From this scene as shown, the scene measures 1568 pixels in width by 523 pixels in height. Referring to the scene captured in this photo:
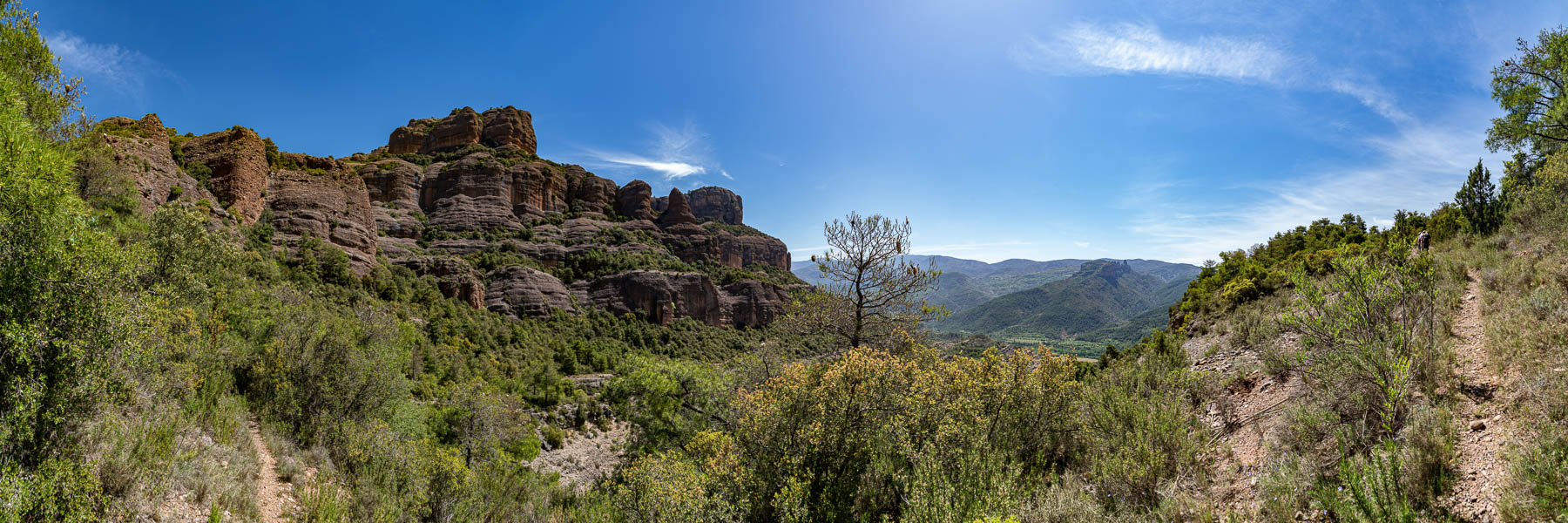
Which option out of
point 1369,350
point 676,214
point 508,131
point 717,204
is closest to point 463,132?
point 508,131

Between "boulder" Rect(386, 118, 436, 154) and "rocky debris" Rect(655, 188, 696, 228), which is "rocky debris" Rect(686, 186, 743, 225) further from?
"boulder" Rect(386, 118, 436, 154)

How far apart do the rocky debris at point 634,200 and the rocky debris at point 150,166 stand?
53.1 meters

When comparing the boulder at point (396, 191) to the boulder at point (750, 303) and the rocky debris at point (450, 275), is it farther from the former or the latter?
the boulder at point (750, 303)

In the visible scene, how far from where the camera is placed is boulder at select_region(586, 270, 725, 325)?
156 ft

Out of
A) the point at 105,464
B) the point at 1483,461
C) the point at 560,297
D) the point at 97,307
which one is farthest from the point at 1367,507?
the point at 560,297

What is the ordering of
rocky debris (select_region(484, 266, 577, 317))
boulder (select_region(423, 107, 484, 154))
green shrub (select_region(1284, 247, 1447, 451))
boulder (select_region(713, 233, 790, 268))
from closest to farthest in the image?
1. green shrub (select_region(1284, 247, 1447, 451))
2. rocky debris (select_region(484, 266, 577, 317))
3. boulder (select_region(423, 107, 484, 154))
4. boulder (select_region(713, 233, 790, 268))

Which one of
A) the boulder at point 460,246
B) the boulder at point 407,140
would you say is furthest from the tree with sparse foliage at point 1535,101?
the boulder at point 407,140

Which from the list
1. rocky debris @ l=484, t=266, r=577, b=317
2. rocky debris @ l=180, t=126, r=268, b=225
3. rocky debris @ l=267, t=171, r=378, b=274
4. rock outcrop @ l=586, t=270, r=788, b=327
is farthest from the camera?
rock outcrop @ l=586, t=270, r=788, b=327

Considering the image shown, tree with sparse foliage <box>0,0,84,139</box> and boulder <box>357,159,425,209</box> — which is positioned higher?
boulder <box>357,159,425,209</box>

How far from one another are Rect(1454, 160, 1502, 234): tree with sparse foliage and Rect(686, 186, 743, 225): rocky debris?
391ft

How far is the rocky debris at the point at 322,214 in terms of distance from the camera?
27.6m

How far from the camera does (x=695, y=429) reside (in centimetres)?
1520

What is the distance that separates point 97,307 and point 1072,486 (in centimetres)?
1328

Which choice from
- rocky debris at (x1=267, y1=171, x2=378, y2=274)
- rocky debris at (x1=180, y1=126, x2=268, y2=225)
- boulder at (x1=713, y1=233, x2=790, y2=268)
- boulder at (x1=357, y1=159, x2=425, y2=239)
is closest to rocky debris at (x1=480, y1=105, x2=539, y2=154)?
boulder at (x1=357, y1=159, x2=425, y2=239)
